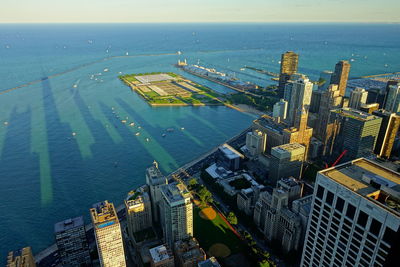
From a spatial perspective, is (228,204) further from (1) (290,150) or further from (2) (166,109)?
(2) (166,109)

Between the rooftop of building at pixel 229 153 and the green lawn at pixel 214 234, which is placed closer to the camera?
the green lawn at pixel 214 234

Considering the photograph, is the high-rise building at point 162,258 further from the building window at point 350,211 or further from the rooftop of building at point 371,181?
the building window at point 350,211

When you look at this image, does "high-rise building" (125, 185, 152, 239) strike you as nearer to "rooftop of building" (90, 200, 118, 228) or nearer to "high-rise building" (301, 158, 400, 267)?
"rooftop of building" (90, 200, 118, 228)

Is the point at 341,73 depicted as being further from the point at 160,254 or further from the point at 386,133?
the point at 160,254

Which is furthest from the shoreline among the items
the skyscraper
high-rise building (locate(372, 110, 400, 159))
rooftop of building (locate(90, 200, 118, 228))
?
the skyscraper

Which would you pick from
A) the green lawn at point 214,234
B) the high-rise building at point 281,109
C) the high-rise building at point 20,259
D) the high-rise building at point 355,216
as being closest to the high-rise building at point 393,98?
the high-rise building at point 281,109

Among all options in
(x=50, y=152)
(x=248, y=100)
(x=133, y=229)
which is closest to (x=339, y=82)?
(x=248, y=100)
